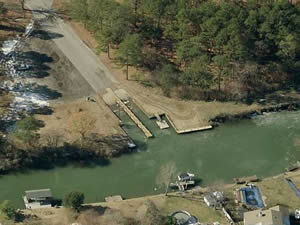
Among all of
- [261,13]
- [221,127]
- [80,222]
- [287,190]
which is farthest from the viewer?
[261,13]

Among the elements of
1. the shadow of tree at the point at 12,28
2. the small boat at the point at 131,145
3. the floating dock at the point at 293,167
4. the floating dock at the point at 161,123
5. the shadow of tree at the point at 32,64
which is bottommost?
the floating dock at the point at 293,167

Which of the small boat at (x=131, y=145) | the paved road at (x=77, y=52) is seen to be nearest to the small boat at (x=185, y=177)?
the small boat at (x=131, y=145)

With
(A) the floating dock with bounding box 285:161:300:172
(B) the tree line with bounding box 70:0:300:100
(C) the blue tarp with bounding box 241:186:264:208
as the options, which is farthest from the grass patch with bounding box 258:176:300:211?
(B) the tree line with bounding box 70:0:300:100

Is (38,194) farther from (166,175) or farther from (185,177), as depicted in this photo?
(185,177)

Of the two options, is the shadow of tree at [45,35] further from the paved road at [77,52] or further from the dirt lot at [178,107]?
the dirt lot at [178,107]

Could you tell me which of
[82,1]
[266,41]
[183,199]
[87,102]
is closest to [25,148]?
[87,102]

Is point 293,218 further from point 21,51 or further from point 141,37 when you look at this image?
point 21,51
